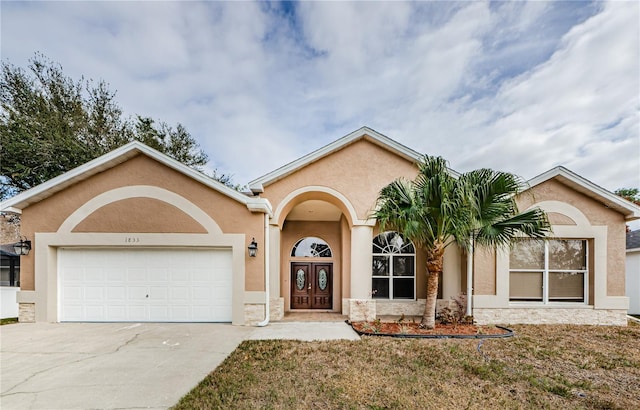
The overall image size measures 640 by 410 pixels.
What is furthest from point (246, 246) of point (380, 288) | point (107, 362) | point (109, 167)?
point (380, 288)

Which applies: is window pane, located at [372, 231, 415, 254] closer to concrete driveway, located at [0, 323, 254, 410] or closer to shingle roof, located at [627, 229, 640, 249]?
concrete driveway, located at [0, 323, 254, 410]

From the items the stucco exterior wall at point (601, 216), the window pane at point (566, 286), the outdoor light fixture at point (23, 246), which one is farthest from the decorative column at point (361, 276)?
the outdoor light fixture at point (23, 246)

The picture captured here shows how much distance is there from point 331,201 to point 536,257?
24.3 ft

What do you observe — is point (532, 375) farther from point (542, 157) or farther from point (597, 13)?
point (542, 157)

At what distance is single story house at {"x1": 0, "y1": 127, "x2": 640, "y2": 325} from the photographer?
8750 mm

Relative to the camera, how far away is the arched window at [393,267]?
11.1 m

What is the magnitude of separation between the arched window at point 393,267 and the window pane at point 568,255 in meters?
4.60

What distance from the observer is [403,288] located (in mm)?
11102

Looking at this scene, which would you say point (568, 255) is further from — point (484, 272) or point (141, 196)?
point (141, 196)

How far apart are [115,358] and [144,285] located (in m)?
3.38

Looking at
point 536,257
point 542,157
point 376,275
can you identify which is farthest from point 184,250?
point 542,157

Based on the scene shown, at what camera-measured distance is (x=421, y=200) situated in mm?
8102

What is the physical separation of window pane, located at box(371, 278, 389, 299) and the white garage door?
17.9 feet

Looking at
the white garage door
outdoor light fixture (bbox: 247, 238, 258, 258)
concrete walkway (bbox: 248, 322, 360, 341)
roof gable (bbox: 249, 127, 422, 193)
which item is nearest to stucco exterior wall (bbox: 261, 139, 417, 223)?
roof gable (bbox: 249, 127, 422, 193)
